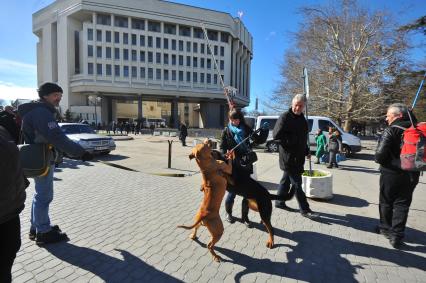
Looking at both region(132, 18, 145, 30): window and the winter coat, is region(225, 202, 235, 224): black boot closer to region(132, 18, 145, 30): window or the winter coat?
the winter coat

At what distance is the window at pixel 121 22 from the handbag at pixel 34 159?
58059 mm

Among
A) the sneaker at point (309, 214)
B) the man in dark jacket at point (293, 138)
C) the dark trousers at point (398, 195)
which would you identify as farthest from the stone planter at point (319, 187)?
the dark trousers at point (398, 195)

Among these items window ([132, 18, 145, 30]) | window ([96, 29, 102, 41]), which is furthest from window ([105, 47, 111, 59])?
window ([132, 18, 145, 30])

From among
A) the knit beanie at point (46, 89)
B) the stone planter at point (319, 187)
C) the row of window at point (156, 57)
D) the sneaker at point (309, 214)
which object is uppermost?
the row of window at point (156, 57)

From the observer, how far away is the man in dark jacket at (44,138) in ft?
9.87

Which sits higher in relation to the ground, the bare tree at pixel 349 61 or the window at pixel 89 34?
the window at pixel 89 34

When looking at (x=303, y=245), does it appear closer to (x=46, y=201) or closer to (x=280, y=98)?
(x=46, y=201)

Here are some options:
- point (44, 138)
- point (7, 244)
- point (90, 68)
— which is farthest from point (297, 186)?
point (90, 68)

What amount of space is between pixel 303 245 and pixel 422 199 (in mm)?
4293

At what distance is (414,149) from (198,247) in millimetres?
2868

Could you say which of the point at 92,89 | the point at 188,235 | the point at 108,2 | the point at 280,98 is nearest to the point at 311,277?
the point at 188,235

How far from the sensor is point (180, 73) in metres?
58.5

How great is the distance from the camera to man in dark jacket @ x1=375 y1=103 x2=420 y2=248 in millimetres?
3551

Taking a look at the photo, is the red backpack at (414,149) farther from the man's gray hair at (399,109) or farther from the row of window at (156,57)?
the row of window at (156,57)
